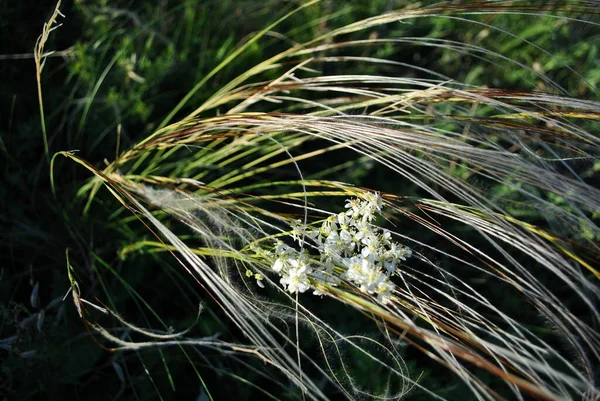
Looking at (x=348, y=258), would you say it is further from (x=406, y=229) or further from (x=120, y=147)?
(x=120, y=147)

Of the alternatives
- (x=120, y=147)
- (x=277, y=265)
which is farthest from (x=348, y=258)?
(x=120, y=147)

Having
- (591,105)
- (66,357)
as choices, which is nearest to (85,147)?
(66,357)

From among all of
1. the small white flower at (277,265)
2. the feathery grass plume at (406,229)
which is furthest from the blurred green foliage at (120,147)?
the small white flower at (277,265)

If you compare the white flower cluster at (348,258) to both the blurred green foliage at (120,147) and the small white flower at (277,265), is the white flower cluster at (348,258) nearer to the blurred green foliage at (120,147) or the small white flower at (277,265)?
the small white flower at (277,265)

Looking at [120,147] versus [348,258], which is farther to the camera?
[120,147]

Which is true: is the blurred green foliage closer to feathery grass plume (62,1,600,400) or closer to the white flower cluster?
feathery grass plume (62,1,600,400)

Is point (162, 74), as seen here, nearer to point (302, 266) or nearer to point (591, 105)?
point (302, 266)

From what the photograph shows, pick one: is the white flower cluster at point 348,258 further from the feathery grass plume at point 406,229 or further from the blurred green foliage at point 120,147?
the blurred green foliage at point 120,147

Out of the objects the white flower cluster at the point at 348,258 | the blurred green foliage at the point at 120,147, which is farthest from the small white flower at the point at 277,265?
the blurred green foliage at the point at 120,147

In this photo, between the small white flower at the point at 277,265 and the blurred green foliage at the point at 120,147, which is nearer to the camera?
the small white flower at the point at 277,265
